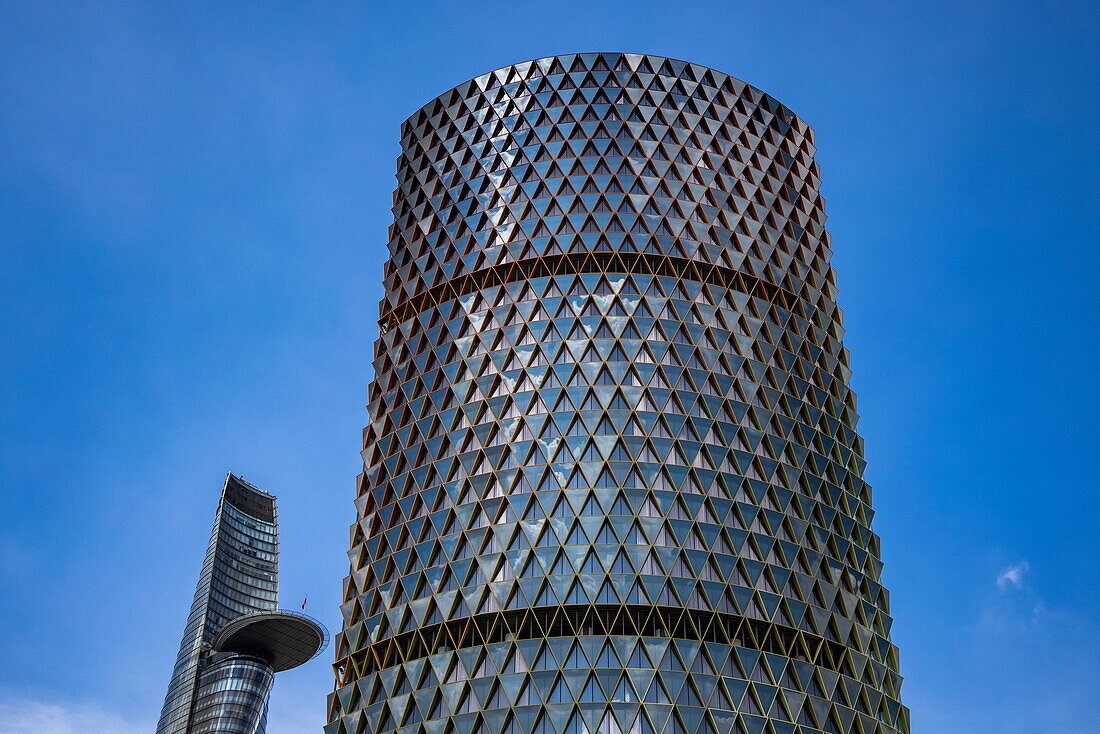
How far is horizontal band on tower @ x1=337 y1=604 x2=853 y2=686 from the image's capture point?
300ft

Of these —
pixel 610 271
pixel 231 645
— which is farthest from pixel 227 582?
pixel 610 271

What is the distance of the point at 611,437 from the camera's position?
99312mm

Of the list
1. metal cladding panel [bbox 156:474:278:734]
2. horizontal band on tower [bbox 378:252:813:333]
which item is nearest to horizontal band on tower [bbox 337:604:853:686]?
horizontal band on tower [bbox 378:252:813:333]

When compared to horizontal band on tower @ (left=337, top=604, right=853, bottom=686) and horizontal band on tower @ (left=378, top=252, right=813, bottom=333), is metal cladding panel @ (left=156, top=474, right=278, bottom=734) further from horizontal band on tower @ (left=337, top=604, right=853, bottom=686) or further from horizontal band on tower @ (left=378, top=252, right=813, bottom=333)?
horizontal band on tower @ (left=337, top=604, right=853, bottom=686)

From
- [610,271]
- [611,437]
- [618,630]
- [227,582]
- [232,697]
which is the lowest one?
[618,630]

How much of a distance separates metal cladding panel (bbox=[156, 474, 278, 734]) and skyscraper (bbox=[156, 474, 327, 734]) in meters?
0.14

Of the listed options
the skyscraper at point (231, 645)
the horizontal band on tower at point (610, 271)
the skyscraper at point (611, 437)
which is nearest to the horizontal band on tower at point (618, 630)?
the skyscraper at point (611, 437)

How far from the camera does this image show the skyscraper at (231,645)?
161125mm

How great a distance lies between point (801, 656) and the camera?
9388 cm

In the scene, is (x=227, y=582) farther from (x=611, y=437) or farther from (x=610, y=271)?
(x=611, y=437)

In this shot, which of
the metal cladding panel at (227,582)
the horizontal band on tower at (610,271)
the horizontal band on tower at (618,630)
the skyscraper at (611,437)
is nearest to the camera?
the skyscraper at (611,437)

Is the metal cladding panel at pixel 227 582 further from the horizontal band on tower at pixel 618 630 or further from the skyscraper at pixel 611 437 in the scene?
the horizontal band on tower at pixel 618 630

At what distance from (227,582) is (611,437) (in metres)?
97.6

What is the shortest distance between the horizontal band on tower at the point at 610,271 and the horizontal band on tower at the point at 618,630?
101 feet
